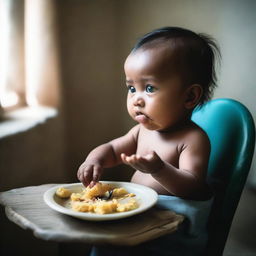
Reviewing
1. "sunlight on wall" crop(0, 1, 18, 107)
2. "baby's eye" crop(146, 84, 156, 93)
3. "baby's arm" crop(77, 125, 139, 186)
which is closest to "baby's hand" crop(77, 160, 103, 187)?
"baby's arm" crop(77, 125, 139, 186)

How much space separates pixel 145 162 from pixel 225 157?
0.40m

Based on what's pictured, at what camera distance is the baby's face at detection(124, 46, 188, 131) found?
2.96ft

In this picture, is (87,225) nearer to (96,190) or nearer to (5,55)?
(96,190)

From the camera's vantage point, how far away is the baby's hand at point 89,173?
91 centimetres

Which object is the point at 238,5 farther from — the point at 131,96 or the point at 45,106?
the point at 45,106

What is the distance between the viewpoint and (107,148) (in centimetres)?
107

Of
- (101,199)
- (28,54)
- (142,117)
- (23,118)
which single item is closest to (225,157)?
(142,117)

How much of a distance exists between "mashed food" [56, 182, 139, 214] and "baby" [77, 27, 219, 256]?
5cm

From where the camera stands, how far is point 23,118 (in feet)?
4.40

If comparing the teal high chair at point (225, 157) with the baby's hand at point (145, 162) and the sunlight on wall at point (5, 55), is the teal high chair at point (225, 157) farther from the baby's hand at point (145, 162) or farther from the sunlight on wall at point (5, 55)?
the sunlight on wall at point (5, 55)

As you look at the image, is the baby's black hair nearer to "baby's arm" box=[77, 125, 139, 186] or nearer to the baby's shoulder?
the baby's shoulder

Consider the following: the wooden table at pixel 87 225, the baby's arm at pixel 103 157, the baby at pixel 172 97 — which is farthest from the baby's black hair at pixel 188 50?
the wooden table at pixel 87 225

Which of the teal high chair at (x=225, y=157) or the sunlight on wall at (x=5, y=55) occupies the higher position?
the sunlight on wall at (x=5, y=55)

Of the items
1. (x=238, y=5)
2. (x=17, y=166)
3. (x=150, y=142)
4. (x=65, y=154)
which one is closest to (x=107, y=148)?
(x=150, y=142)
